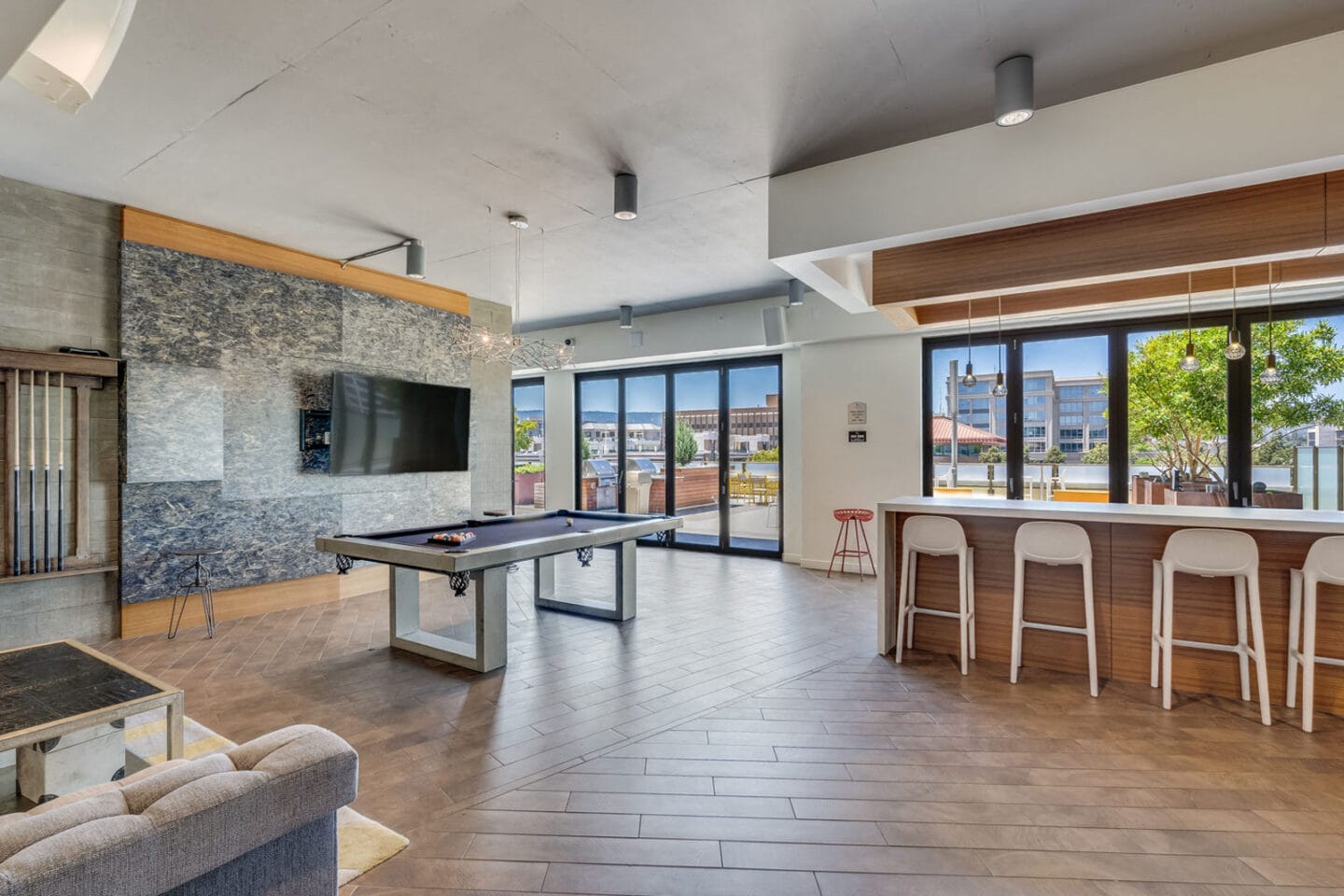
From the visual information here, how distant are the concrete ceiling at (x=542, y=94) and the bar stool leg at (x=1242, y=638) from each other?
2651 millimetres

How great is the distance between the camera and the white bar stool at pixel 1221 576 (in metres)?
3.25

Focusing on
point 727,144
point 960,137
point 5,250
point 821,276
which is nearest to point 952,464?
point 821,276

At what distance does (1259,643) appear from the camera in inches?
127

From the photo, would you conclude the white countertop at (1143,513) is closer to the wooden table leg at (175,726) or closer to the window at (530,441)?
the wooden table leg at (175,726)

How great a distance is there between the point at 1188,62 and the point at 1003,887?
11.6 ft

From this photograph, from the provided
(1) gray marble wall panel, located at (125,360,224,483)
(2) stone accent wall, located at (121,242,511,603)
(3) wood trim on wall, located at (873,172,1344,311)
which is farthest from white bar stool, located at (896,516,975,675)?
(1) gray marble wall panel, located at (125,360,224,483)

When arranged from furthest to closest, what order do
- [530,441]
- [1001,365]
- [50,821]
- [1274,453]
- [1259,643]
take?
[530,441]
[1001,365]
[1274,453]
[1259,643]
[50,821]

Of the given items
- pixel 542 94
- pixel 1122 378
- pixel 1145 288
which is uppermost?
pixel 542 94

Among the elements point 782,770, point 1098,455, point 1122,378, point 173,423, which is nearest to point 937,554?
point 782,770

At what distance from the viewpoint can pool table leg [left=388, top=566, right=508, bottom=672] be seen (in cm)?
396

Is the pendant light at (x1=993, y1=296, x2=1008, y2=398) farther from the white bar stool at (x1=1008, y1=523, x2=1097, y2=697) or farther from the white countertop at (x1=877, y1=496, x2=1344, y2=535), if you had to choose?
the white bar stool at (x1=1008, y1=523, x2=1097, y2=697)

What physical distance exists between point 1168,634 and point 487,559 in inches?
149

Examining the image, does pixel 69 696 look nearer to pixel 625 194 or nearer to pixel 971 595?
pixel 625 194

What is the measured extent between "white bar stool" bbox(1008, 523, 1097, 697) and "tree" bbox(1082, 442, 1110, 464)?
111 inches
